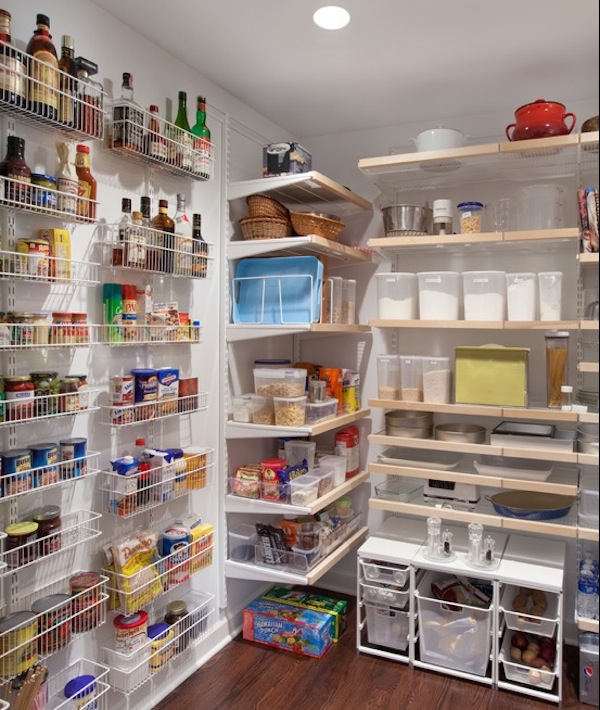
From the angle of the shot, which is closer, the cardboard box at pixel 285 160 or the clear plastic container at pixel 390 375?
the cardboard box at pixel 285 160

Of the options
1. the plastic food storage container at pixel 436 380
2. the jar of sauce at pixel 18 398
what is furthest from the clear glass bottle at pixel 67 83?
the plastic food storage container at pixel 436 380

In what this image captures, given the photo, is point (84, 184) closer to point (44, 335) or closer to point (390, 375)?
point (44, 335)

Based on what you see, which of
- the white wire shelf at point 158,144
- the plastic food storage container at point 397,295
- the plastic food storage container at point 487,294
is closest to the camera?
the white wire shelf at point 158,144

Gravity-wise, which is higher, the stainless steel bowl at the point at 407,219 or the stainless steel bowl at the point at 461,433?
the stainless steel bowl at the point at 407,219

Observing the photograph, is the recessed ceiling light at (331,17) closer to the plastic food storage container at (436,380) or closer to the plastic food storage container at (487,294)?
the plastic food storage container at (487,294)

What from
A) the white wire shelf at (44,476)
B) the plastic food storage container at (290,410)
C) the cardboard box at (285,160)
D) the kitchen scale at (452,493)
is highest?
the cardboard box at (285,160)

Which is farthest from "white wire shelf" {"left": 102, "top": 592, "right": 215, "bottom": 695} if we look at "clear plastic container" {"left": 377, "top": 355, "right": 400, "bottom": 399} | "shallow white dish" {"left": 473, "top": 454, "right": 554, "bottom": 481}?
"shallow white dish" {"left": 473, "top": 454, "right": 554, "bottom": 481}

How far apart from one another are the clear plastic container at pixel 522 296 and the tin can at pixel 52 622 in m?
2.06

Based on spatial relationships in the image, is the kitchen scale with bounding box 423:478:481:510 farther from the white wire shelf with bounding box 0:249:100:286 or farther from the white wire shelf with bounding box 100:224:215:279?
the white wire shelf with bounding box 0:249:100:286

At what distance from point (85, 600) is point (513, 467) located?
5.95 feet

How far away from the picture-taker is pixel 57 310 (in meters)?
1.91

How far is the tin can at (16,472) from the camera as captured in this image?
5.46ft

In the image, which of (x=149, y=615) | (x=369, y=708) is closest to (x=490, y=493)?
(x=369, y=708)

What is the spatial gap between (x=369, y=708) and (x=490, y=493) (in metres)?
1.10
